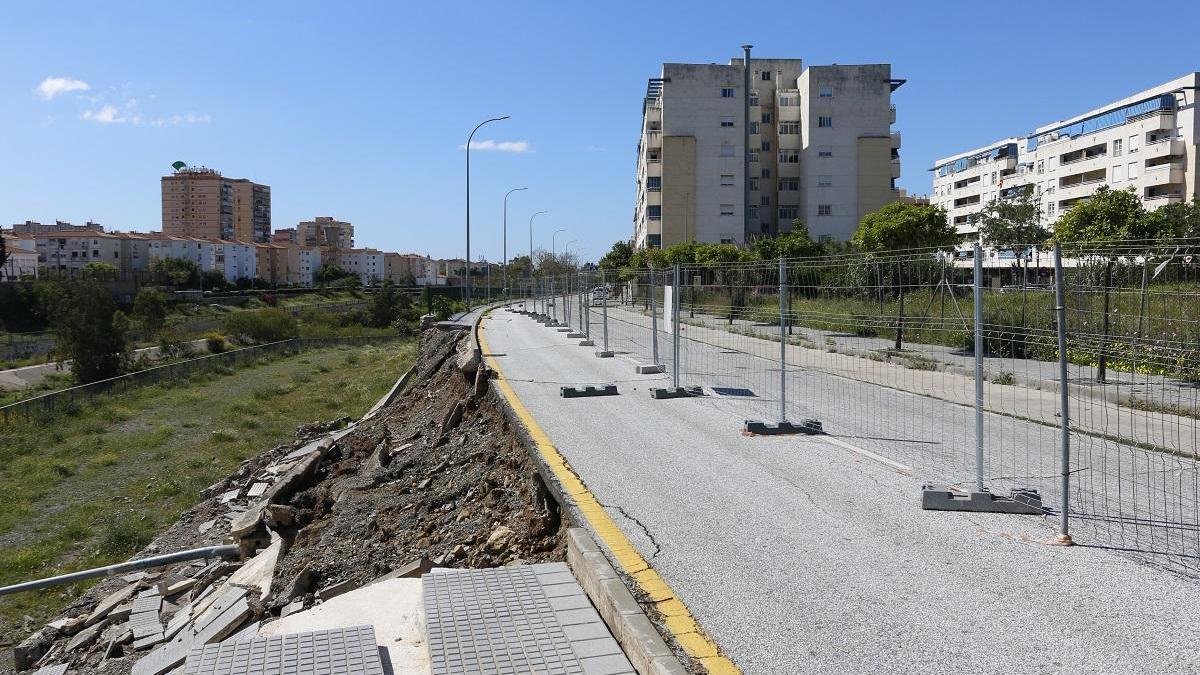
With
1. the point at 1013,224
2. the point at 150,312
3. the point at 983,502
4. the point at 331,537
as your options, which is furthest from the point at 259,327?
the point at 983,502

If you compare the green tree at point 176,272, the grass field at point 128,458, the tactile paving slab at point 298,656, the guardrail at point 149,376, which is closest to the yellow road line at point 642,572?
the tactile paving slab at point 298,656

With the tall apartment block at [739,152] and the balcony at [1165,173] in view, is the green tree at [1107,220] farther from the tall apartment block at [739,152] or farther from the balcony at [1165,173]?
the tall apartment block at [739,152]

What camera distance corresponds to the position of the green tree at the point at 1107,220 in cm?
1895

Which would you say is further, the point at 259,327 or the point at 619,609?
the point at 259,327

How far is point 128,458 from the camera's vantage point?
2653 cm

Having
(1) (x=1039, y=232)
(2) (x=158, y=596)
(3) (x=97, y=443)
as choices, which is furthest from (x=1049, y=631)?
(1) (x=1039, y=232)

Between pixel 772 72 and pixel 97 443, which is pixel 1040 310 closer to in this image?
pixel 97 443

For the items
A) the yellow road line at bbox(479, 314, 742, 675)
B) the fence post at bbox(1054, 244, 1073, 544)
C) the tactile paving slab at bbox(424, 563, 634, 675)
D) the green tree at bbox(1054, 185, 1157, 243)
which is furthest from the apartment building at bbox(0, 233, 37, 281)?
the fence post at bbox(1054, 244, 1073, 544)

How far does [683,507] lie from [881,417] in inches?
232

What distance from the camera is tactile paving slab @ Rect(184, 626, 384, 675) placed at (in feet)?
15.4

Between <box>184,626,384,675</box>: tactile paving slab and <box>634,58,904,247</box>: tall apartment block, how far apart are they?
65224 mm

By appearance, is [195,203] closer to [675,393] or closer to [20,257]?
[20,257]

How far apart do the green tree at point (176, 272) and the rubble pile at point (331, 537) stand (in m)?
91.3

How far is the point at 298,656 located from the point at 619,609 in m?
1.76
